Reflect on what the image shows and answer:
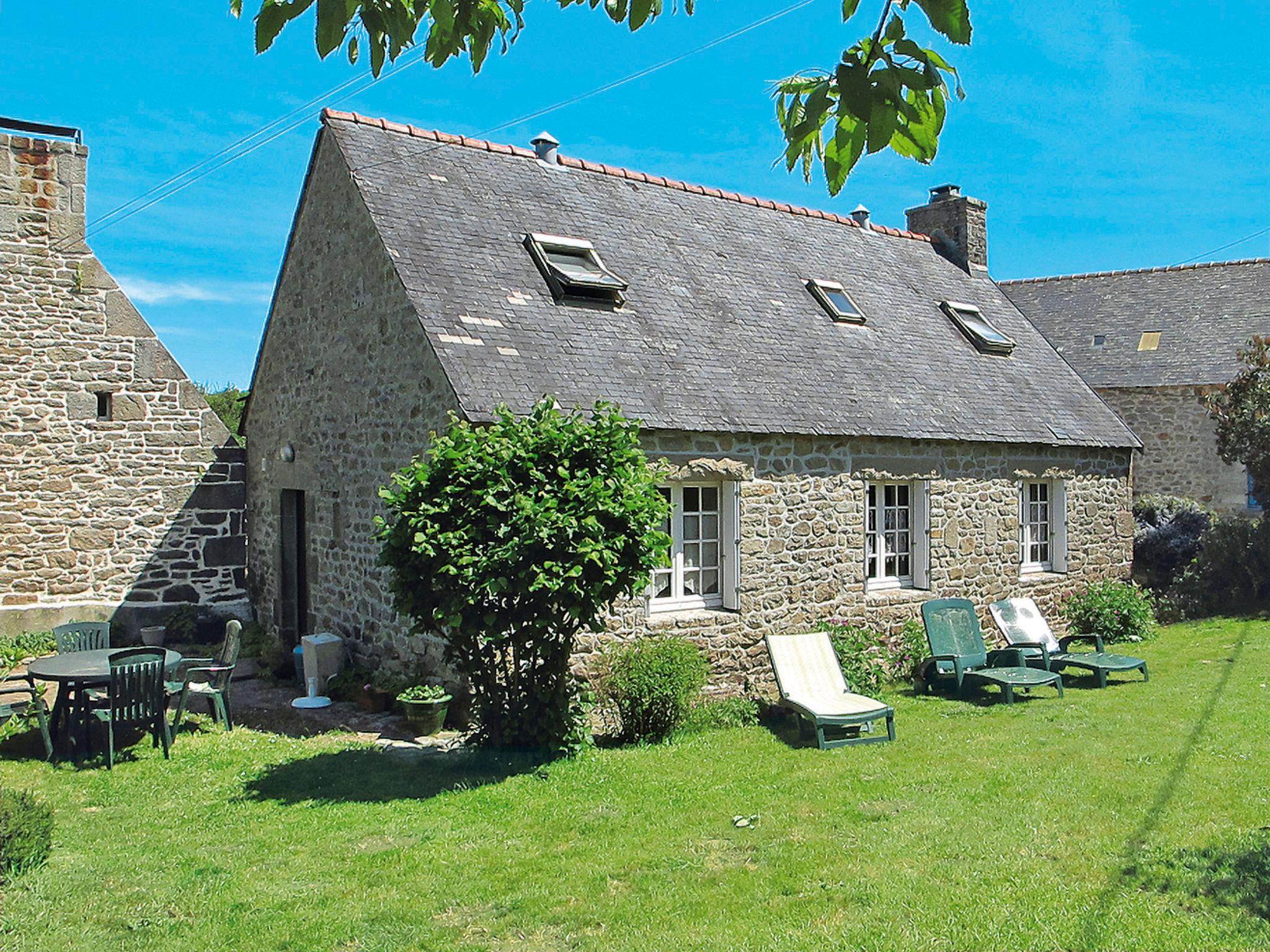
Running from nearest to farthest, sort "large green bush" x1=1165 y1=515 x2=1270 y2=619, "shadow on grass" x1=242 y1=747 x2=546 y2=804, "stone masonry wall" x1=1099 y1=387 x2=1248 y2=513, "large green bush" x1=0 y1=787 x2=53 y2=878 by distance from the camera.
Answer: "large green bush" x1=0 y1=787 x2=53 y2=878 → "shadow on grass" x1=242 y1=747 x2=546 y2=804 → "large green bush" x1=1165 y1=515 x2=1270 y2=619 → "stone masonry wall" x1=1099 y1=387 x2=1248 y2=513

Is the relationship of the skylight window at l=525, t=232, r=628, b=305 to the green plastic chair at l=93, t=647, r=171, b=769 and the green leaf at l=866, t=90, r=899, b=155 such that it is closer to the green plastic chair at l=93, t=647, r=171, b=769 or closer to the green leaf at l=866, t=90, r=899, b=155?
→ the green plastic chair at l=93, t=647, r=171, b=769

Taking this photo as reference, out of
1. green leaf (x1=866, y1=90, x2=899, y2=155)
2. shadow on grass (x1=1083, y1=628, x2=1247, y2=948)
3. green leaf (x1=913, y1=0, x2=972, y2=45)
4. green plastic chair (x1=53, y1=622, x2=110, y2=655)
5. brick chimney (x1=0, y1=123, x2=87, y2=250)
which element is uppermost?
brick chimney (x1=0, y1=123, x2=87, y2=250)

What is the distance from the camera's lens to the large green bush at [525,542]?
7172mm

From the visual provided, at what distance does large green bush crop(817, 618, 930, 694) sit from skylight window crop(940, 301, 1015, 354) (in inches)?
203

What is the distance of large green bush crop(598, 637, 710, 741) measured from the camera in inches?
342

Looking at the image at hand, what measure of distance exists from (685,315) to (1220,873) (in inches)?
314

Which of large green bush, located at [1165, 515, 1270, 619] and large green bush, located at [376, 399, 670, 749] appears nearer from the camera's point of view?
large green bush, located at [376, 399, 670, 749]

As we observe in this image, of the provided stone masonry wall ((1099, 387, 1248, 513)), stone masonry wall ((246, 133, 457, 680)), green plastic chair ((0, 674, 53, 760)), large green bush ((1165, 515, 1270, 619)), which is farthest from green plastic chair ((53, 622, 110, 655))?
stone masonry wall ((1099, 387, 1248, 513))

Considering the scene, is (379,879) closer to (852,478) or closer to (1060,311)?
(852,478)

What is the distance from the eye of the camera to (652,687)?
28.5 feet

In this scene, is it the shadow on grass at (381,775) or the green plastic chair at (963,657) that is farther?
the green plastic chair at (963,657)

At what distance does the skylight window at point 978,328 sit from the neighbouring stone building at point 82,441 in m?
11.3

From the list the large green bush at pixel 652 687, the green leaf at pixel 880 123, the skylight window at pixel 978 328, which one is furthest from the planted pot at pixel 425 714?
the skylight window at pixel 978 328

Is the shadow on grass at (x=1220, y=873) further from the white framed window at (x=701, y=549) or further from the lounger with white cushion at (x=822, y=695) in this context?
the white framed window at (x=701, y=549)
